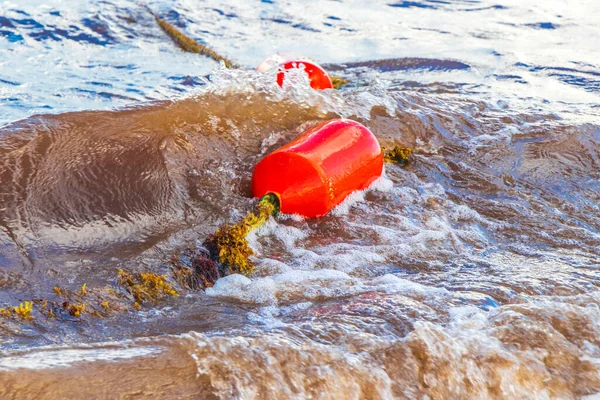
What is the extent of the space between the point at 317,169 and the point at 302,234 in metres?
0.44

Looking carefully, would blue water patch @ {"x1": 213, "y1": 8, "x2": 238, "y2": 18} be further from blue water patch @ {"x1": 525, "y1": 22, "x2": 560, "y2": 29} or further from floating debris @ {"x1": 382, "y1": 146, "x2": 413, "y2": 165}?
floating debris @ {"x1": 382, "y1": 146, "x2": 413, "y2": 165}

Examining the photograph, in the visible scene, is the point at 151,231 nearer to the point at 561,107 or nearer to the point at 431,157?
the point at 431,157

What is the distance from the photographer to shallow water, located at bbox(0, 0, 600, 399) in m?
3.07

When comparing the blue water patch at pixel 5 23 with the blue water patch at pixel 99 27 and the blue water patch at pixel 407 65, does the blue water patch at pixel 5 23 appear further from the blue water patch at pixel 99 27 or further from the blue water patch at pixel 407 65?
the blue water patch at pixel 407 65

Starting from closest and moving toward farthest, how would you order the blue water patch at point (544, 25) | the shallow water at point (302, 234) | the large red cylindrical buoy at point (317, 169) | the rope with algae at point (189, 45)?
the shallow water at point (302, 234) → the large red cylindrical buoy at point (317, 169) → the rope with algae at point (189, 45) → the blue water patch at point (544, 25)

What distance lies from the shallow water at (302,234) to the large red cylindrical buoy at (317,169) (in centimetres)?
13

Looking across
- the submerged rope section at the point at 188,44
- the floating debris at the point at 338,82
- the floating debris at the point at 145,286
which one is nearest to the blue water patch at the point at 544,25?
the floating debris at the point at 338,82

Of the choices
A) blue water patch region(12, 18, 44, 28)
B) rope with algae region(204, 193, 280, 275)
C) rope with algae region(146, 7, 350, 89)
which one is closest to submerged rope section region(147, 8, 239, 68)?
rope with algae region(146, 7, 350, 89)

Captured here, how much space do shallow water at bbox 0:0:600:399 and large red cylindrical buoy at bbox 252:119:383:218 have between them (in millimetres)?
129

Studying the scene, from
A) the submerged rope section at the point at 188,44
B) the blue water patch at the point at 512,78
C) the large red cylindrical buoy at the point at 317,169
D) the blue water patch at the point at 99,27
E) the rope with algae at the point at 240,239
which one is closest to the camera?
the rope with algae at the point at 240,239

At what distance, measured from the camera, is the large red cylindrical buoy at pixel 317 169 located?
15.7 ft

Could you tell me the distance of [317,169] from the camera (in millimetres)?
4770

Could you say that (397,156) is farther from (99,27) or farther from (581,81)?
(99,27)

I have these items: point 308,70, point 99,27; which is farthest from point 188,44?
point 308,70
